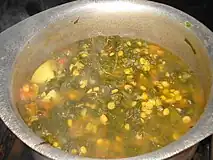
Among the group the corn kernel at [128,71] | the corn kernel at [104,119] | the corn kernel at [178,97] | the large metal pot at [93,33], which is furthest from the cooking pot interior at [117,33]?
the corn kernel at [104,119]

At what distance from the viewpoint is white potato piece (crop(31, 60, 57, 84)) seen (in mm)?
2032

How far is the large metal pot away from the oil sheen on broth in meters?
0.06

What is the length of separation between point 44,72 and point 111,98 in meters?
0.36

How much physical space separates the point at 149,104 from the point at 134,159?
0.47m

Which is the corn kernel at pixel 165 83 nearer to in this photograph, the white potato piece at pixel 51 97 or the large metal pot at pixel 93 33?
the large metal pot at pixel 93 33

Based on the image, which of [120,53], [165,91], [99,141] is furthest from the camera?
[120,53]

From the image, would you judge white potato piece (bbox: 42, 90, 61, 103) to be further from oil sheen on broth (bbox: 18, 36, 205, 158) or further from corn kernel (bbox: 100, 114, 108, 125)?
corn kernel (bbox: 100, 114, 108, 125)

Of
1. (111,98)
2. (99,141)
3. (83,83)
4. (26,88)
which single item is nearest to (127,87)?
(111,98)

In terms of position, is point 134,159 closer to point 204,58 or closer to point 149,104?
point 149,104

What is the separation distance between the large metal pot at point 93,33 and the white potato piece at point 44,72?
32 mm

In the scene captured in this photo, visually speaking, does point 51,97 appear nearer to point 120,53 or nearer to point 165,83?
point 120,53

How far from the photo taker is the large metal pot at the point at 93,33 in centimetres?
178

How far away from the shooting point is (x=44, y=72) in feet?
6.77

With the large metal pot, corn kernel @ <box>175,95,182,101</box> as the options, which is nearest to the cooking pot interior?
the large metal pot
